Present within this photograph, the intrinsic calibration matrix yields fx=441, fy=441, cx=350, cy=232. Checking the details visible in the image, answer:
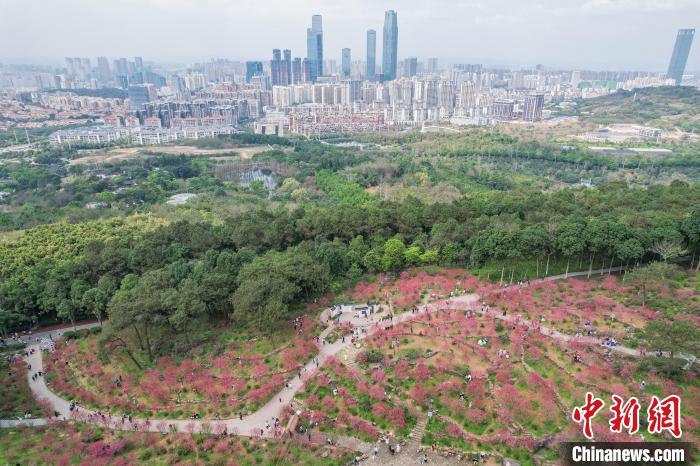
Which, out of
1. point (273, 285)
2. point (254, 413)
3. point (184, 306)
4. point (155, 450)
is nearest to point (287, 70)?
point (273, 285)

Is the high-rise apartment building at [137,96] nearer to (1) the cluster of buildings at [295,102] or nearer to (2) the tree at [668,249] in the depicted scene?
(1) the cluster of buildings at [295,102]

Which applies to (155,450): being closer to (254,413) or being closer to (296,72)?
(254,413)

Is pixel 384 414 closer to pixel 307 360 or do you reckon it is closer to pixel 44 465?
pixel 307 360

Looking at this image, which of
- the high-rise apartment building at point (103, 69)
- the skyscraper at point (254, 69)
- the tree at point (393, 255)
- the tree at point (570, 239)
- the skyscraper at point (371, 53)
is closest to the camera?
the tree at point (570, 239)

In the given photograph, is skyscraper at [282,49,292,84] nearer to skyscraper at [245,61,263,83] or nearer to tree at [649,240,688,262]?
skyscraper at [245,61,263,83]

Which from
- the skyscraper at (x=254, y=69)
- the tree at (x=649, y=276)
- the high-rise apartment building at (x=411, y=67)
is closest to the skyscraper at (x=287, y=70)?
the skyscraper at (x=254, y=69)

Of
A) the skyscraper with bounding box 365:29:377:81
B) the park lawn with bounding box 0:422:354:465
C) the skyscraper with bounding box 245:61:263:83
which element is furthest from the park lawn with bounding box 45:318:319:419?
the skyscraper with bounding box 365:29:377:81
